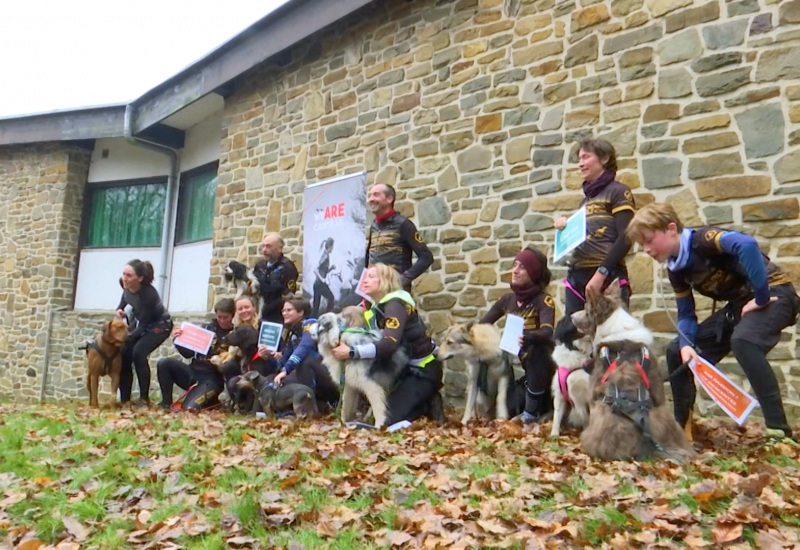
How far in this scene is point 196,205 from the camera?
39.4ft

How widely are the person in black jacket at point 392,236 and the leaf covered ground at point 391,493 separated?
222cm

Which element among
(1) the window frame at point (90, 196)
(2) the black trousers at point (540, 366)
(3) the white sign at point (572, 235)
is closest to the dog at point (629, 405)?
(3) the white sign at point (572, 235)

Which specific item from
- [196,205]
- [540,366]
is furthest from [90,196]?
[540,366]

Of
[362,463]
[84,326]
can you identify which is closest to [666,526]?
[362,463]

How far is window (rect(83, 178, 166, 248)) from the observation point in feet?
41.8

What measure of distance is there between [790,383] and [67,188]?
12.7 m

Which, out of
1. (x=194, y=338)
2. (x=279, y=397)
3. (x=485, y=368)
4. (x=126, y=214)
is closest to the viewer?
(x=485, y=368)

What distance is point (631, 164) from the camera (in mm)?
6059

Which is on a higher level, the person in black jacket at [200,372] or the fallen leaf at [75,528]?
the person in black jacket at [200,372]

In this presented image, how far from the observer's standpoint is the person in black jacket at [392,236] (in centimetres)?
664

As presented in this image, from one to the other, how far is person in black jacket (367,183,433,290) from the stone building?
816mm

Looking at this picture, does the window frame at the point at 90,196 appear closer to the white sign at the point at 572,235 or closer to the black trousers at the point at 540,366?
the black trousers at the point at 540,366

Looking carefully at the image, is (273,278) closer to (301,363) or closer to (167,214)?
(301,363)

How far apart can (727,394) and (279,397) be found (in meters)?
3.96
